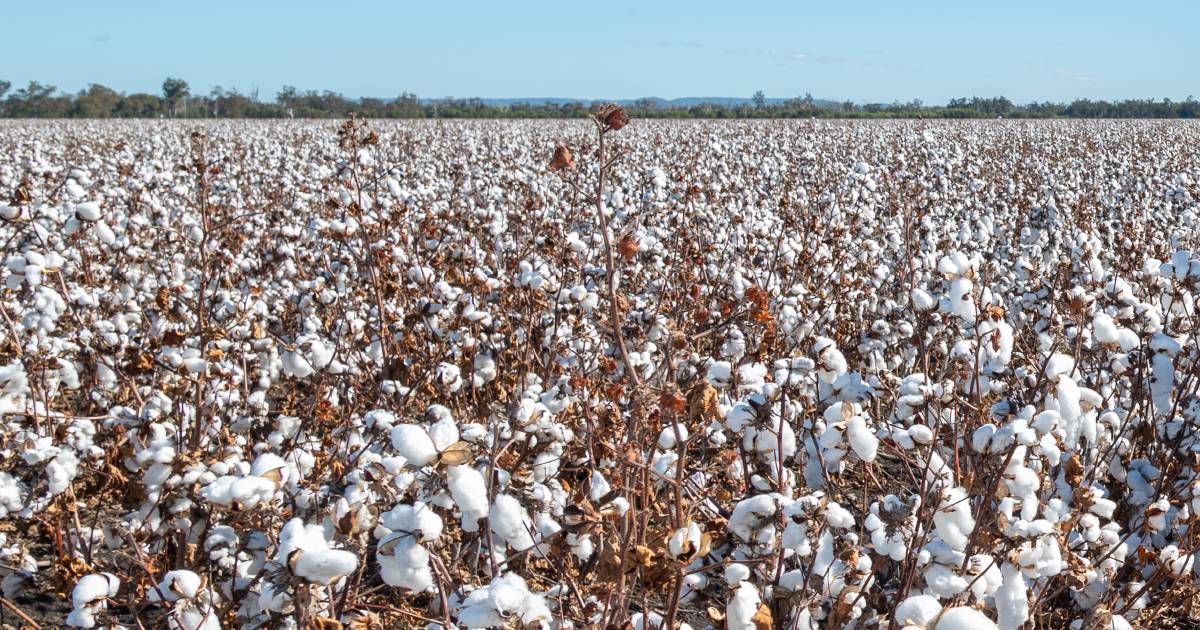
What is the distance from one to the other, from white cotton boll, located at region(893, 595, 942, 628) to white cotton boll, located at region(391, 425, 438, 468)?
912mm

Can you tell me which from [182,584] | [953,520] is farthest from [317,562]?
[953,520]

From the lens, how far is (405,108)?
5122 centimetres

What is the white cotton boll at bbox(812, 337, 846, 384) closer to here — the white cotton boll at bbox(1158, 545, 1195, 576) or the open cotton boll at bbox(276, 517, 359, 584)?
the white cotton boll at bbox(1158, 545, 1195, 576)

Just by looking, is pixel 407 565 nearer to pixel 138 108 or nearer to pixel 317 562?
pixel 317 562

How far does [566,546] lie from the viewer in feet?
7.17

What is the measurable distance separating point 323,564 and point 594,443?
1.11m

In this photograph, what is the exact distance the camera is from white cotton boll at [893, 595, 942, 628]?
5.92ft

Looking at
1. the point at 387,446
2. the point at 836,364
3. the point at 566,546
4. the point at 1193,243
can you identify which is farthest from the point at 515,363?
the point at 1193,243

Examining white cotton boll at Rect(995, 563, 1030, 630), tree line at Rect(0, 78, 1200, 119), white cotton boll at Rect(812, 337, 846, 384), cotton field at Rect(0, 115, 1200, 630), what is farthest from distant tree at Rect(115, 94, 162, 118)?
white cotton boll at Rect(995, 563, 1030, 630)

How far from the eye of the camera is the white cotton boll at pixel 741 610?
197 centimetres

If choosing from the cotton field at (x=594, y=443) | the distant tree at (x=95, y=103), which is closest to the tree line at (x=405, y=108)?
the distant tree at (x=95, y=103)

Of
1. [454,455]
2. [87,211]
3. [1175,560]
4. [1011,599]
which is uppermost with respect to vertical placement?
[87,211]

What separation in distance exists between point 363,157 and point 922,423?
3212 mm

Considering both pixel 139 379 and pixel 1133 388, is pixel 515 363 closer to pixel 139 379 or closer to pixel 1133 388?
pixel 139 379
